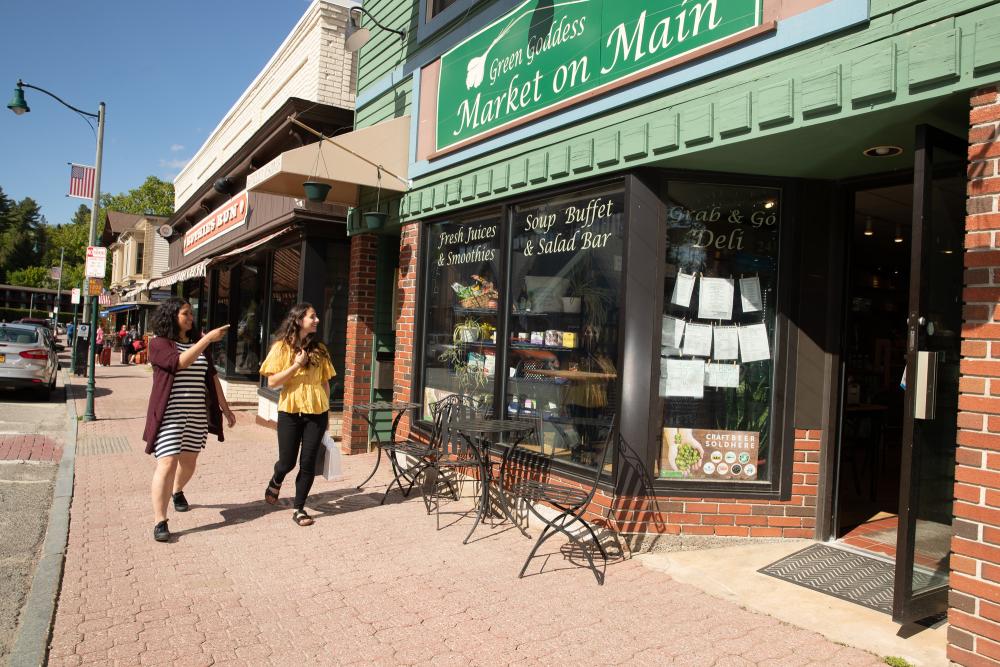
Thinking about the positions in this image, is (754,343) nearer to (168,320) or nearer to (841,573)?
(841,573)

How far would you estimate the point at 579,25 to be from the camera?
18.7ft

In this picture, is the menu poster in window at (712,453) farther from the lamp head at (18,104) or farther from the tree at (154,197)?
the tree at (154,197)

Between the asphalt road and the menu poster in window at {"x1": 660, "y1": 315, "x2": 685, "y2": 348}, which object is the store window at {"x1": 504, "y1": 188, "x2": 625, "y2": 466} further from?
the asphalt road

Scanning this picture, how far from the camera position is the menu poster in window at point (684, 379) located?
5152 millimetres

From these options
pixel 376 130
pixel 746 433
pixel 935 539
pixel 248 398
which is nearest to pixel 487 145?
pixel 376 130

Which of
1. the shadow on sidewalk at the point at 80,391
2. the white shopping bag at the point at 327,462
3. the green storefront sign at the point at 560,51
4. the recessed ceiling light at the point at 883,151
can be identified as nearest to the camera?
the recessed ceiling light at the point at 883,151

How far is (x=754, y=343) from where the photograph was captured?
5176 millimetres

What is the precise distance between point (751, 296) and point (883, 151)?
1266 millimetres

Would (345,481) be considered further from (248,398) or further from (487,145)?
(248,398)

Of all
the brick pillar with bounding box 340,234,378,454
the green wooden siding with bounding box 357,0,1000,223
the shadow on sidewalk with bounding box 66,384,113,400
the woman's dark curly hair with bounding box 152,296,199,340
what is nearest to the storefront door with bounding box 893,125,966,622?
the green wooden siding with bounding box 357,0,1000,223

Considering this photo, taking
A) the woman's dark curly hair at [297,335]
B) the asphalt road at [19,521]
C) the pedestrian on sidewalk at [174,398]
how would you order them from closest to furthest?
the asphalt road at [19,521] → the pedestrian on sidewalk at [174,398] → the woman's dark curly hair at [297,335]

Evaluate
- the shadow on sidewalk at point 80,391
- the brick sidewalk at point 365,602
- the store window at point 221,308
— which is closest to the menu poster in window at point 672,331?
the brick sidewalk at point 365,602

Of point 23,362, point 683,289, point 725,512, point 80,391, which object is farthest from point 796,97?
point 80,391

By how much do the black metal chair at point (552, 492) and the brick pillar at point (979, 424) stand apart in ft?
6.29
